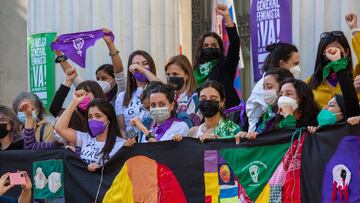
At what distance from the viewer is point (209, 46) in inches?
332

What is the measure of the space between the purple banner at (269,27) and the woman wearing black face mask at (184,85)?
132cm

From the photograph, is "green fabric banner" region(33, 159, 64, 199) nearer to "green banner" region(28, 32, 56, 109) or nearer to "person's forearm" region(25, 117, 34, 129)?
"person's forearm" region(25, 117, 34, 129)

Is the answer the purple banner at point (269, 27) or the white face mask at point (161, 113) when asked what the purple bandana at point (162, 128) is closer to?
the white face mask at point (161, 113)

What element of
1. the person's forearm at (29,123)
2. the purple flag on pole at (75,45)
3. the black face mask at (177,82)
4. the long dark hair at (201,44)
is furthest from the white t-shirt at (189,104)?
the purple flag on pole at (75,45)

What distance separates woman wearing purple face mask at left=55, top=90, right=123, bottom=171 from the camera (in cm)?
→ 779

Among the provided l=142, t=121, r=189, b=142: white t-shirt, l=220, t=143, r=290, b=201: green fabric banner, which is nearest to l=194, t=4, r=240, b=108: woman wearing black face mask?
l=142, t=121, r=189, b=142: white t-shirt

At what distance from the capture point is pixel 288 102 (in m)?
6.61

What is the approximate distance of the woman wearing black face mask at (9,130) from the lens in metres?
8.26

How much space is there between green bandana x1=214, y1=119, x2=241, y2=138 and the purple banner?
2117 millimetres

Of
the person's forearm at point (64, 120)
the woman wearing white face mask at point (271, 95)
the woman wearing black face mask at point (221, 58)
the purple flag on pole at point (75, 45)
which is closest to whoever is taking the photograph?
the woman wearing white face mask at point (271, 95)

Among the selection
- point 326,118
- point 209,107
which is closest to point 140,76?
point 209,107

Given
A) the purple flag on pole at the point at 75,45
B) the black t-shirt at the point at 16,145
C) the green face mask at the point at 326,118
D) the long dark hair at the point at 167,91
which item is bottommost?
the black t-shirt at the point at 16,145

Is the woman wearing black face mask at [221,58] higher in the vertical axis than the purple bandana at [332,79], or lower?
higher

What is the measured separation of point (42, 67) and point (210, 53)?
13.6 ft
